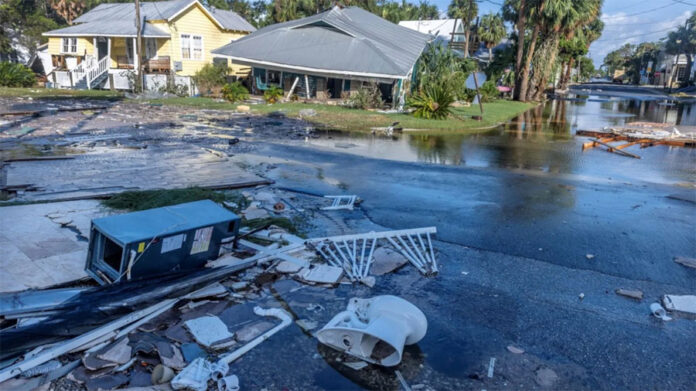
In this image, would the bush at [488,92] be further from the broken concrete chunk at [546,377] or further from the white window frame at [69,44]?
the broken concrete chunk at [546,377]

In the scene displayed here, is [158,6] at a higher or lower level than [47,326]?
higher

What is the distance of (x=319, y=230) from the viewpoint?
7637mm

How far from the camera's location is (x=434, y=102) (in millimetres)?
23750

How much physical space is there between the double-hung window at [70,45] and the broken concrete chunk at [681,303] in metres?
38.3

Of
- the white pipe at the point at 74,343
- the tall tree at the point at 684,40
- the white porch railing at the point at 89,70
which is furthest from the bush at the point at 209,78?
the tall tree at the point at 684,40

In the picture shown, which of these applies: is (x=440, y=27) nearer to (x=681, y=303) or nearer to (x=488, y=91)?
(x=488, y=91)

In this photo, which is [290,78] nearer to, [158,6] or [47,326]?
[158,6]

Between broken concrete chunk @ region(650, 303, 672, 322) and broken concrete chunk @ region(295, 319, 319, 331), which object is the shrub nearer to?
broken concrete chunk @ region(650, 303, 672, 322)

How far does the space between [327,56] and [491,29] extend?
118 ft

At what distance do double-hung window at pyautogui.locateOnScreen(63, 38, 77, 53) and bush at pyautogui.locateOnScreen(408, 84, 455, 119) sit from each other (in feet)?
81.8

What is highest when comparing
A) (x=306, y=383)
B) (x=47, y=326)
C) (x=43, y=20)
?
(x=43, y=20)

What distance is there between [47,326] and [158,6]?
34896 millimetres

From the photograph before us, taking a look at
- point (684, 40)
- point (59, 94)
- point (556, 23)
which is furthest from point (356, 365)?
point (684, 40)

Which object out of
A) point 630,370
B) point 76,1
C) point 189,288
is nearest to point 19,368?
point 189,288
